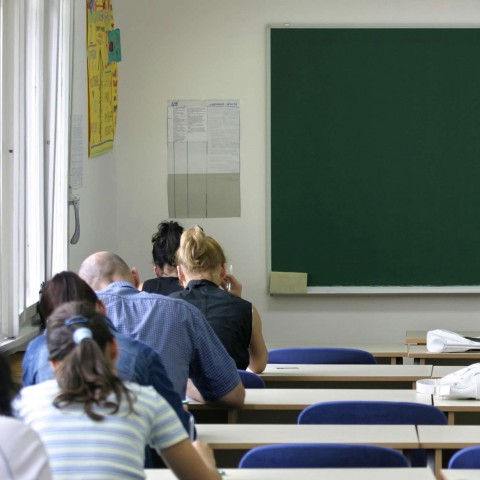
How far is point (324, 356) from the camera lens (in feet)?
16.9

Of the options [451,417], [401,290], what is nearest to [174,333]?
[451,417]

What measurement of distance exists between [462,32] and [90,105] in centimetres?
270

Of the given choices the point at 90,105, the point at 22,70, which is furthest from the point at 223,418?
the point at 90,105

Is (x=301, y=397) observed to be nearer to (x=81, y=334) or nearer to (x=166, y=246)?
(x=166, y=246)

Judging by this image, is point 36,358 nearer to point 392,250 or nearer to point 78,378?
point 78,378

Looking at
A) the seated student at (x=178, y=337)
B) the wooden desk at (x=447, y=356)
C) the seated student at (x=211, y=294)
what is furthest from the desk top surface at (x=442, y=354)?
the seated student at (x=178, y=337)

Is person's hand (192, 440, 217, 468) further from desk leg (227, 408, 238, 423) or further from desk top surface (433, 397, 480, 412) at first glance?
desk top surface (433, 397, 480, 412)

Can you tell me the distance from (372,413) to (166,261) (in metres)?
2.14

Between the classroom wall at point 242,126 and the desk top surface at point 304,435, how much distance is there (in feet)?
12.1

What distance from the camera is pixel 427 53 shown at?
716 cm

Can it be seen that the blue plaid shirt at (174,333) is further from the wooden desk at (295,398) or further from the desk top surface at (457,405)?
the desk top surface at (457,405)

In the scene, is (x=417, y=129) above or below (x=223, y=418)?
above

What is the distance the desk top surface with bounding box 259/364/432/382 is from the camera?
183 inches

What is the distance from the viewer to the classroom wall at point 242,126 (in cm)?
714
